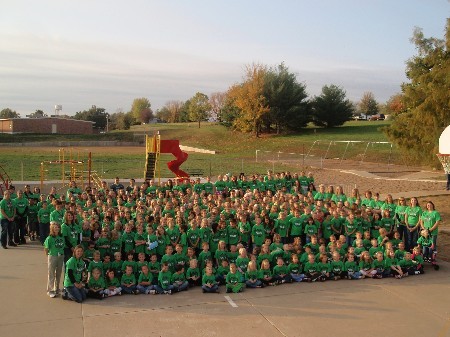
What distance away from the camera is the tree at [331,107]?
2539 inches

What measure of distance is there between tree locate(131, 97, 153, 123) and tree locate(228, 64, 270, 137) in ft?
218

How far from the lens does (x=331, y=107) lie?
215ft

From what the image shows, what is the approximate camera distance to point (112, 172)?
110 ft

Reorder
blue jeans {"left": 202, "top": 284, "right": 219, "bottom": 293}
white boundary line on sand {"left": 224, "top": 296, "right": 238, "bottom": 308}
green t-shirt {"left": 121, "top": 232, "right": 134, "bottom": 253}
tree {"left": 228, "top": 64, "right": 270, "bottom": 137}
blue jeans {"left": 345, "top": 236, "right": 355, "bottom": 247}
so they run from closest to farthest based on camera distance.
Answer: white boundary line on sand {"left": 224, "top": 296, "right": 238, "bottom": 308}, blue jeans {"left": 202, "top": 284, "right": 219, "bottom": 293}, green t-shirt {"left": 121, "top": 232, "right": 134, "bottom": 253}, blue jeans {"left": 345, "top": 236, "right": 355, "bottom": 247}, tree {"left": 228, "top": 64, "right": 270, "bottom": 137}

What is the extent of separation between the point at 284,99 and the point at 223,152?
12888mm

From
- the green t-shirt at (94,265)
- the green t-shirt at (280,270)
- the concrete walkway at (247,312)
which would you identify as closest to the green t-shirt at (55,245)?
the green t-shirt at (94,265)

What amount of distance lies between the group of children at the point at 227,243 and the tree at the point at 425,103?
46.1 feet

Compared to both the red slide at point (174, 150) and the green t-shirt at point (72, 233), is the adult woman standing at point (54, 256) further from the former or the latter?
the red slide at point (174, 150)

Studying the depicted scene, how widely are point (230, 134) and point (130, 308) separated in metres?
57.9

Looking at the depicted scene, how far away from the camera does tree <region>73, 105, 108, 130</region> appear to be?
105000mm

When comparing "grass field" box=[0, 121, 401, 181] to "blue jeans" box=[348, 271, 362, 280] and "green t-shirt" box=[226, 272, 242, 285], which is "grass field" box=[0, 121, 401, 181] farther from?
"blue jeans" box=[348, 271, 362, 280]

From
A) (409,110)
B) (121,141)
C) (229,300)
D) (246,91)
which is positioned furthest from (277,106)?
(229,300)

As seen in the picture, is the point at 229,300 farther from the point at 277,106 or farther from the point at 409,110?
the point at 277,106

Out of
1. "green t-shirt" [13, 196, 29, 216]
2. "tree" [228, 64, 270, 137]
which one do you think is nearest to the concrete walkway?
"green t-shirt" [13, 196, 29, 216]
